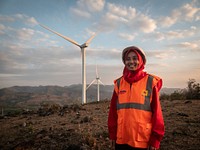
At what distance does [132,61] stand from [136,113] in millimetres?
867

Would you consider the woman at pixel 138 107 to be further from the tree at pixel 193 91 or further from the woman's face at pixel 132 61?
the tree at pixel 193 91

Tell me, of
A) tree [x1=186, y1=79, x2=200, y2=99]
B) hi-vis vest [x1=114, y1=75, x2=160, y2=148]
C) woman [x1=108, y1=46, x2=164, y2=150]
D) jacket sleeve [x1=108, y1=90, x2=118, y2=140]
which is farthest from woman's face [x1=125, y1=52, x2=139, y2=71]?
tree [x1=186, y1=79, x2=200, y2=99]

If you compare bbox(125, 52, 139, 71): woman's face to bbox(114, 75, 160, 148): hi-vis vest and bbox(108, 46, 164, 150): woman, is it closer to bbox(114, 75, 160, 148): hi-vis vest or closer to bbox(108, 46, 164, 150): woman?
bbox(108, 46, 164, 150): woman

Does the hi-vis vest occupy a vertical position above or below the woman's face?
below

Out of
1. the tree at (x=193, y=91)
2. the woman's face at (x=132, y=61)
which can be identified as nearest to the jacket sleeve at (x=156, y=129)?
the woman's face at (x=132, y=61)

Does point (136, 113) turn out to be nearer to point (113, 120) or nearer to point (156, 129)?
point (156, 129)

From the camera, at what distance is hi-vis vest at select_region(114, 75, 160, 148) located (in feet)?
9.39

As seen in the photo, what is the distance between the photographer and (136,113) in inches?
114

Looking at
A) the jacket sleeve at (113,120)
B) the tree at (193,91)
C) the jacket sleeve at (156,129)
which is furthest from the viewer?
the tree at (193,91)

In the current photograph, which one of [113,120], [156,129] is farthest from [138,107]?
[113,120]

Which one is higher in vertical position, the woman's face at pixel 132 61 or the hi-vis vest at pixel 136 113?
the woman's face at pixel 132 61

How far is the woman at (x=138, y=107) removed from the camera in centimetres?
284

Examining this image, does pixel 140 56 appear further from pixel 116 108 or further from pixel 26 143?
pixel 26 143

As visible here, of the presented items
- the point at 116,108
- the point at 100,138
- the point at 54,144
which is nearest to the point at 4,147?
the point at 54,144
